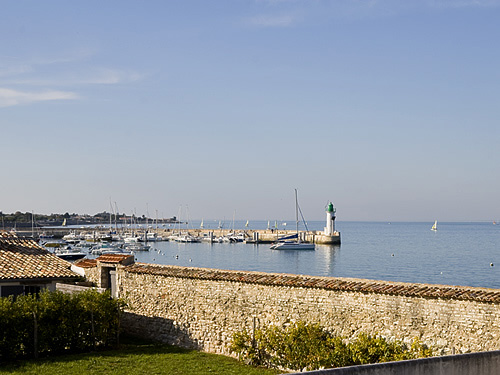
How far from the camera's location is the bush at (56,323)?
1725 cm

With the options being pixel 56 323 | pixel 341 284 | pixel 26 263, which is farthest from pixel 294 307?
pixel 26 263

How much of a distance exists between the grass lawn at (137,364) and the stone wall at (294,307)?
105 centimetres

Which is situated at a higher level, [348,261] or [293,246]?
[293,246]

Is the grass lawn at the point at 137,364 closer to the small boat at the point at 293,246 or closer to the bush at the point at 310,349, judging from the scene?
the bush at the point at 310,349

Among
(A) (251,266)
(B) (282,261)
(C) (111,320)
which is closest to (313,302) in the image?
(C) (111,320)

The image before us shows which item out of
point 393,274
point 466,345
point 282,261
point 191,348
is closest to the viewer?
point 466,345

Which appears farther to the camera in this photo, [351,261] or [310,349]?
[351,261]

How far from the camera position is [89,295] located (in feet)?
63.2

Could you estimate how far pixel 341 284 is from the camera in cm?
1592

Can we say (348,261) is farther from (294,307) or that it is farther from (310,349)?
(310,349)

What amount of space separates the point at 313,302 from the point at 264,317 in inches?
71.3

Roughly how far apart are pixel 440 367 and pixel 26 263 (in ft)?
56.0

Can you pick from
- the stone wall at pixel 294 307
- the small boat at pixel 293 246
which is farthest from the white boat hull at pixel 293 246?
the stone wall at pixel 294 307

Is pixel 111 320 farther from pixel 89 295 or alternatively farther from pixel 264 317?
pixel 264 317
